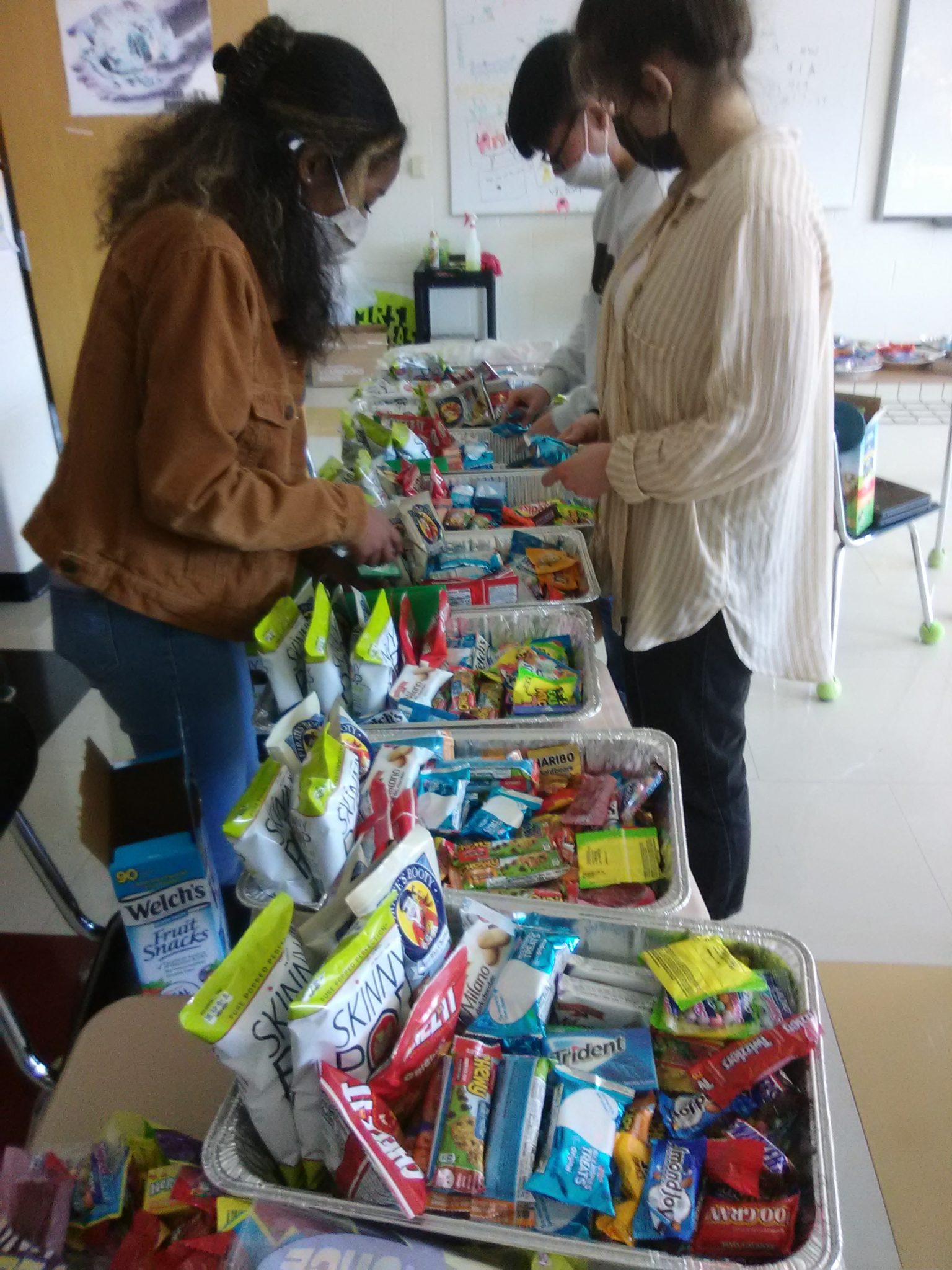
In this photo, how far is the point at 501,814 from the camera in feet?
3.24

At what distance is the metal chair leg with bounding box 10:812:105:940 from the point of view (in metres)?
1.46

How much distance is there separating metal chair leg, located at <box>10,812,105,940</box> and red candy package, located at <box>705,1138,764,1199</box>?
1130 millimetres

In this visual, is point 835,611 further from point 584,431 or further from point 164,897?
point 164,897

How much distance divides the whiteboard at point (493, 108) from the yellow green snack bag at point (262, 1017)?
11.4 ft

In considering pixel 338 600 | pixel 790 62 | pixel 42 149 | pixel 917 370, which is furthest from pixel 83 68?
pixel 338 600

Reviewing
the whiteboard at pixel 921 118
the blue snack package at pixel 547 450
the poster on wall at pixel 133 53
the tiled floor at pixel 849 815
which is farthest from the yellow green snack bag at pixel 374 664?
the whiteboard at pixel 921 118

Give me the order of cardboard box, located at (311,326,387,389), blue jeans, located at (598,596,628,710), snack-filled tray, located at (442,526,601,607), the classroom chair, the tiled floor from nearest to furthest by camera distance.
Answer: snack-filled tray, located at (442,526,601,607), blue jeans, located at (598,596,628,710), the tiled floor, the classroom chair, cardboard box, located at (311,326,387,389)

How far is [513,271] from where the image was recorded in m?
3.91

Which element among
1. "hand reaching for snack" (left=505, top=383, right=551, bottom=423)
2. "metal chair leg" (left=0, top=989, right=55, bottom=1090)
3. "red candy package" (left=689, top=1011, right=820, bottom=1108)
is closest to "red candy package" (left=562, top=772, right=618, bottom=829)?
"red candy package" (left=689, top=1011, right=820, bottom=1108)

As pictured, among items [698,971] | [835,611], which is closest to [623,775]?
[698,971]

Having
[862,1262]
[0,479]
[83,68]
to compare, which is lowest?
[862,1262]

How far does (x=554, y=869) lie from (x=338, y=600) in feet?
1.51

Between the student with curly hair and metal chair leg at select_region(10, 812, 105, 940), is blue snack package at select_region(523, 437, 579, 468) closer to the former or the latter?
the student with curly hair

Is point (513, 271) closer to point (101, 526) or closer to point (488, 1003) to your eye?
point (101, 526)
